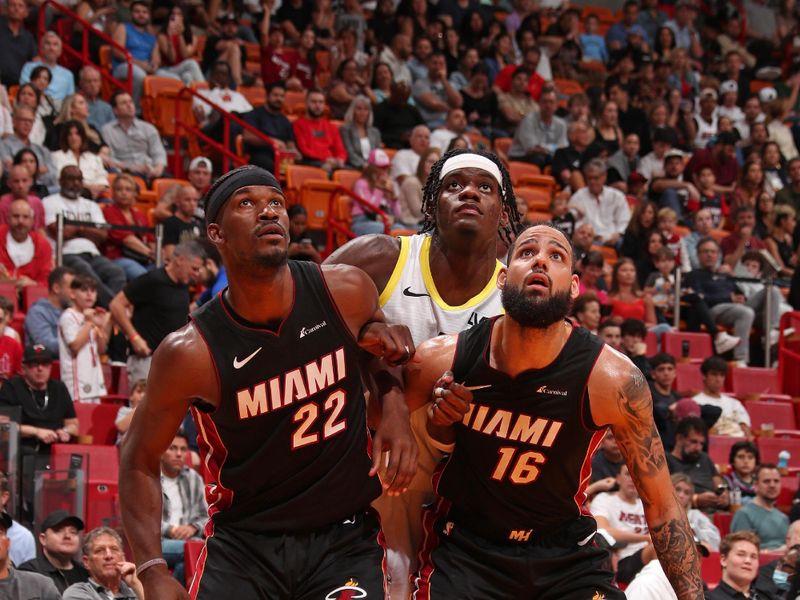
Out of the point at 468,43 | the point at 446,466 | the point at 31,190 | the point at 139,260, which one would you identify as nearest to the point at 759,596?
the point at 446,466

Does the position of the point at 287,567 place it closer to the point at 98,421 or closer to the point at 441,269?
the point at 441,269

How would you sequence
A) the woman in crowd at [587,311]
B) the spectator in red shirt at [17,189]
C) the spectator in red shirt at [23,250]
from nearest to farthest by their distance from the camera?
the spectator in red shirt at [23,250] < the spectator in red shirt at [17,189] < the woman in crowd at [587,311]

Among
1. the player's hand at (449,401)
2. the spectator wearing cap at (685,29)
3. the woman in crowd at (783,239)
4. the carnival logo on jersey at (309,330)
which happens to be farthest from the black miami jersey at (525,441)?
the spectator wearing cap at (685,29)

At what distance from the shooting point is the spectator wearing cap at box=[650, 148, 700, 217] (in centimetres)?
1641

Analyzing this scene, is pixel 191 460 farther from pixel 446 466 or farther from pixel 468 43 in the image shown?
pixel 468 43

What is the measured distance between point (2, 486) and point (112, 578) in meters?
1.00

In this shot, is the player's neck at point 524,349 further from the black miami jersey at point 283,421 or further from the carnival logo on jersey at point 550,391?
the black miami jersey at point 283,421

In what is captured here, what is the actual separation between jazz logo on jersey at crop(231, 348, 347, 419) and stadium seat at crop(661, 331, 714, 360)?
8.95 m

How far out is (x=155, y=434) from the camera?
4828 millimetres

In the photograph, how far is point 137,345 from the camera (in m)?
10.5

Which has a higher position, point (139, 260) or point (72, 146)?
point (72, 146)

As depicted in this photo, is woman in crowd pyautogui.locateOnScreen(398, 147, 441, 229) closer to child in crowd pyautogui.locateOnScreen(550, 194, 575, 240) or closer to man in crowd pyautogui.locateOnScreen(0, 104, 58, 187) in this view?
child in crowd pyautogui.locateOnScreen(550, 194, 575, 240)

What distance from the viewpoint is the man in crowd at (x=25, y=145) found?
12.4 meters

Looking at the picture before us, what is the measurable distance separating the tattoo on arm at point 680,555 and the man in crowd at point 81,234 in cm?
725
